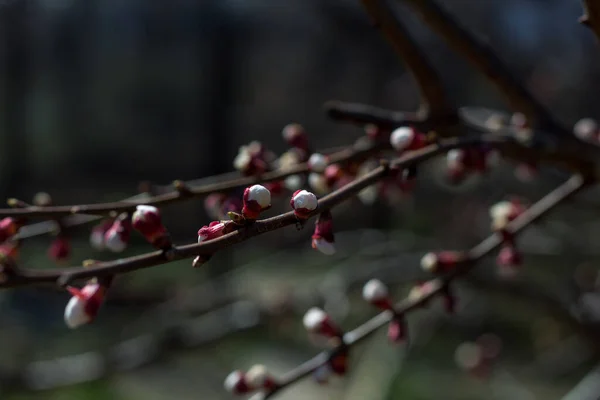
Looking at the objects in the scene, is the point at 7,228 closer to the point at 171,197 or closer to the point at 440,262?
the point at 171,197

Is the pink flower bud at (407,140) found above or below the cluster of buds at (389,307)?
above

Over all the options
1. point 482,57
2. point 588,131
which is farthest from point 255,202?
point 588,131

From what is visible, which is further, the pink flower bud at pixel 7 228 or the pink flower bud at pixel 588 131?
the pink flower bud at pixel 588 131

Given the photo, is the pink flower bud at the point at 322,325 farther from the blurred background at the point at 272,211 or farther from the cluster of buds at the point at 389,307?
the blurred background at the point at 272,211

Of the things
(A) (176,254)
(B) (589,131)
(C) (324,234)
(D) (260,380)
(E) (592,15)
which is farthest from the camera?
(B) (589,131)

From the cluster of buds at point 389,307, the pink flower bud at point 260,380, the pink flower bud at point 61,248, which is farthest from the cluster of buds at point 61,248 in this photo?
the cluster of buds at point 389,307

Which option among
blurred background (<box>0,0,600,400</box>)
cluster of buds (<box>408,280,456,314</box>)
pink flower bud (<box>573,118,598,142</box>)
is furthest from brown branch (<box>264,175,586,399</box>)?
blurred background (<box>0,0,600,400</box>)

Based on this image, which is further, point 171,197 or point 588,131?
point 588,131

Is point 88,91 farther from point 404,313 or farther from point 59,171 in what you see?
point 404,313
